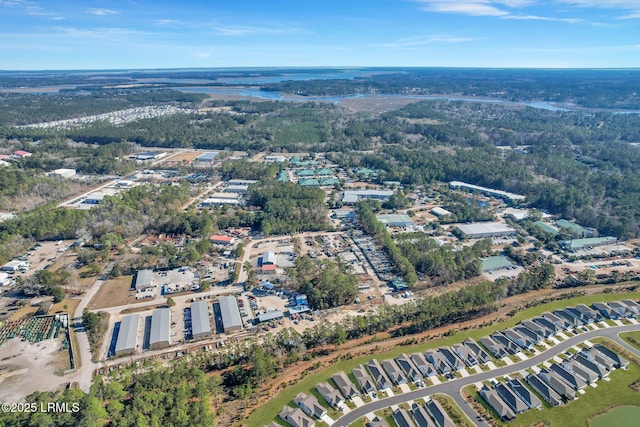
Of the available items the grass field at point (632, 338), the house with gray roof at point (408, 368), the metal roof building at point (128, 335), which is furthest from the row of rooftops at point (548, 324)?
the metal roof building at point (128, 335)

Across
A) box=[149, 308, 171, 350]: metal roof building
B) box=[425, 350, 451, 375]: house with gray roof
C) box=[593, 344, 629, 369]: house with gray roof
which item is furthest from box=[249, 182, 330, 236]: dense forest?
box=[593, 344, 629, 369]: house with gray roof

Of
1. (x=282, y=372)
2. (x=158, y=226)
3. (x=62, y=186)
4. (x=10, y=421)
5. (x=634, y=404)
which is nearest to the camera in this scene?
(x=10, y=421)

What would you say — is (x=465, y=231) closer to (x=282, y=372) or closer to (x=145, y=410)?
(x=282, y=372)

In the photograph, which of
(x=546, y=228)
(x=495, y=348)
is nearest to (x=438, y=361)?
(x=495, y=348)

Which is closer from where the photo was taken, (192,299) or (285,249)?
(192,299)

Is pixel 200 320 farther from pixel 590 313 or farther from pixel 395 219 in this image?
pixel 590 313

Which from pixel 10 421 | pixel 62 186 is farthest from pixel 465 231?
pixel 62 186

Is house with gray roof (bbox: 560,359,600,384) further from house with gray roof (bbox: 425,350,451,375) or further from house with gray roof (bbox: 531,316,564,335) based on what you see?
house with gray roof (bbox: 425,350,451,375)
